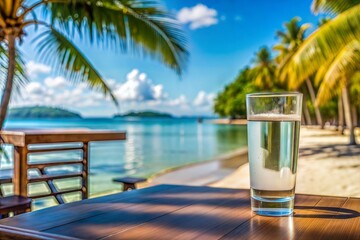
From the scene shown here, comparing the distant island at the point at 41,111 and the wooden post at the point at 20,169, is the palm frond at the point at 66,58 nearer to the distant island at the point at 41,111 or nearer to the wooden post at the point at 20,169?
the distant island at the point at 41,111

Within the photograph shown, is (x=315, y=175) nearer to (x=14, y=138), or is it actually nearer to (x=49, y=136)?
(x=49, y=136)

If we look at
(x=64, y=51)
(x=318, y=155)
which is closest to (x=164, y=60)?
(x=64, y=51)

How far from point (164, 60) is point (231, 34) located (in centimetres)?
4237

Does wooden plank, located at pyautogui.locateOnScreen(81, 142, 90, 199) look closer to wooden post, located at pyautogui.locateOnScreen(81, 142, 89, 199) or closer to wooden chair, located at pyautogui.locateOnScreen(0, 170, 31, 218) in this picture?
wooden post, located at pyautogui.locateOnScreen(81, 142, 89, 199)

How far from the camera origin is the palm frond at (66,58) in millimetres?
3449

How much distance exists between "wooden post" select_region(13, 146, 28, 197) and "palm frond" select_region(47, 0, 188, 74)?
1476 millimetres

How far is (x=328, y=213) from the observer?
0.86 metres

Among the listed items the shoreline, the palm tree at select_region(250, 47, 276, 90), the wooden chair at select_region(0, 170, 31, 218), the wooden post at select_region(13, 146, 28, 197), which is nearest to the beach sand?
the shoreline

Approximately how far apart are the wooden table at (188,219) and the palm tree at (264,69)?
27000 mm

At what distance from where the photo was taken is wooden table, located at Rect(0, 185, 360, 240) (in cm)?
70

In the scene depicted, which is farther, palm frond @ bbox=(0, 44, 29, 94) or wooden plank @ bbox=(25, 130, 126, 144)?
palm frond @ bbox=(0, 44, 29, 94)

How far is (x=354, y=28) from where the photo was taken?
17.2ft

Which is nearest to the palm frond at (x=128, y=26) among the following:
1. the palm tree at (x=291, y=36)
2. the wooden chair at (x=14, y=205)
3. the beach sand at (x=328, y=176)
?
the wooden chair at (x=14, y=205)

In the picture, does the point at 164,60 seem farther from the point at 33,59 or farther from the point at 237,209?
the point at 237,209
